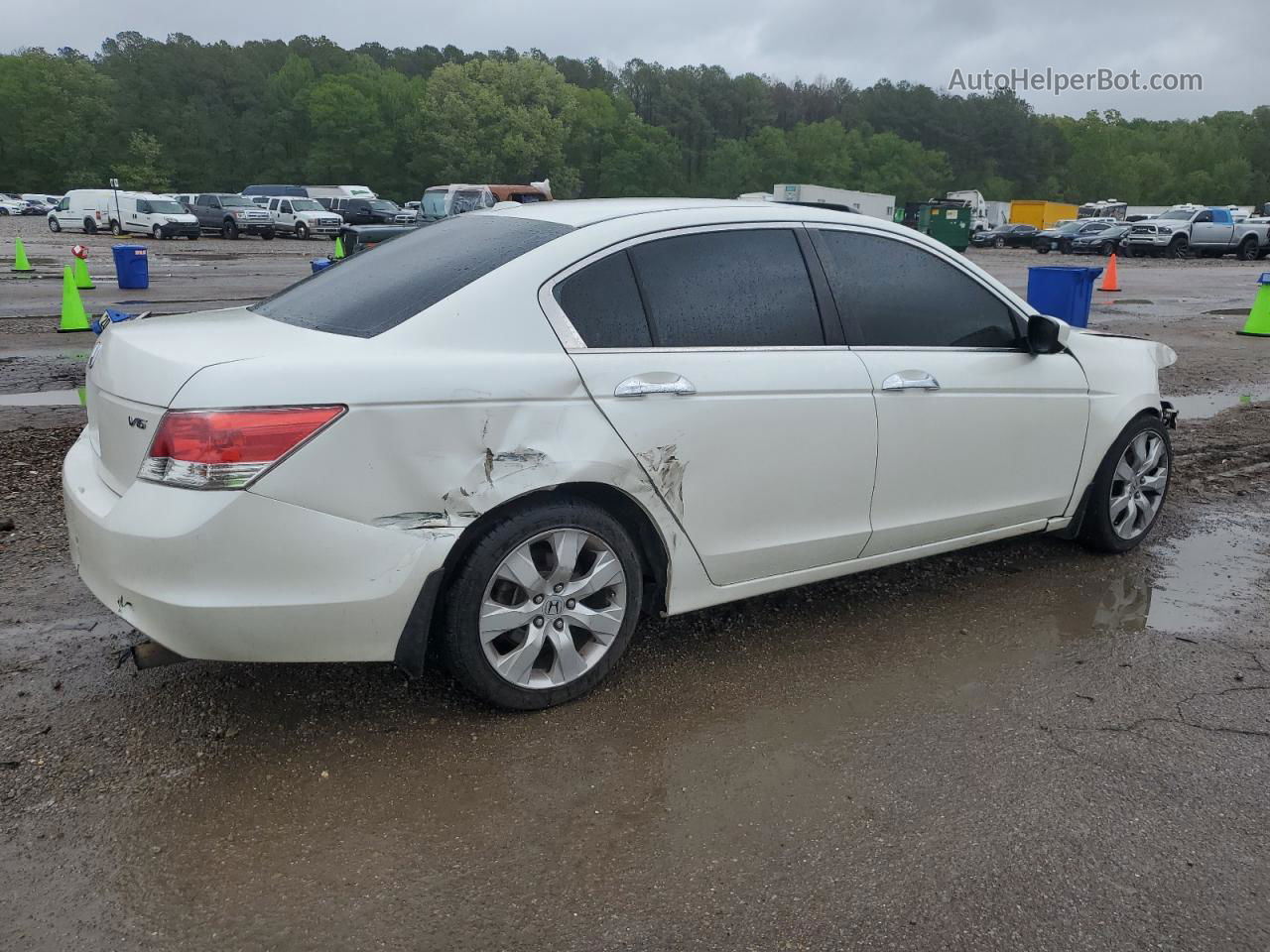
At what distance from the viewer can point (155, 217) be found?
37625mm

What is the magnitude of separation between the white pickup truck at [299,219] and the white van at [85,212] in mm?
5708

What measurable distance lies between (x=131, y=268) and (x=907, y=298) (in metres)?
16.1

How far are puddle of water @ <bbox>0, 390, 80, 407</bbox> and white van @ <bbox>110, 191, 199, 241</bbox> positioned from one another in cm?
3174

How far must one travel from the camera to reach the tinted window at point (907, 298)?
407 cm

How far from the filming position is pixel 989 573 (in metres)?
4.94

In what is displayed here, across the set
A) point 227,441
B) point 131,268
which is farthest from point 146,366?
point 131,268

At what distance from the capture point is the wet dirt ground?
2.51 meters

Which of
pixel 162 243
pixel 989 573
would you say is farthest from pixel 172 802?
pixel 162 243

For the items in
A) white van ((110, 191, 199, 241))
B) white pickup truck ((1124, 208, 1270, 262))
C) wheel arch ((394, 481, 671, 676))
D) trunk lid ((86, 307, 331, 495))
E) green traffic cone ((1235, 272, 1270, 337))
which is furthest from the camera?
white pickup truck ((1124, 208, 1270, 262))

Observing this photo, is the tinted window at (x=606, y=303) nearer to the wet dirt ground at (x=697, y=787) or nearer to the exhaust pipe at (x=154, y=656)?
the wet dirt ground at (x=697, y=787)

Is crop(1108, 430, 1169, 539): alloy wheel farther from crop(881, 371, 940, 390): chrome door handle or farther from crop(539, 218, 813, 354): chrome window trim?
crop(539, 218, 813, 354): chrome window trim

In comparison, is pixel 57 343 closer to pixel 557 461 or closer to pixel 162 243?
pixel 557 461

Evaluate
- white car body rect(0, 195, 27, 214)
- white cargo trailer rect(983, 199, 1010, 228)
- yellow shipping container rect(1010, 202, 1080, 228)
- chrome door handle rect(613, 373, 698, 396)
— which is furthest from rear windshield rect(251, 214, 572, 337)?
white car body rect(0, 195, 27, 214)

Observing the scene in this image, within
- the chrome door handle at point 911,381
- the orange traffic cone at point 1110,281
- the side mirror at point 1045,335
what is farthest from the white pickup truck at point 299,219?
the chrome door handle at point 911,381
